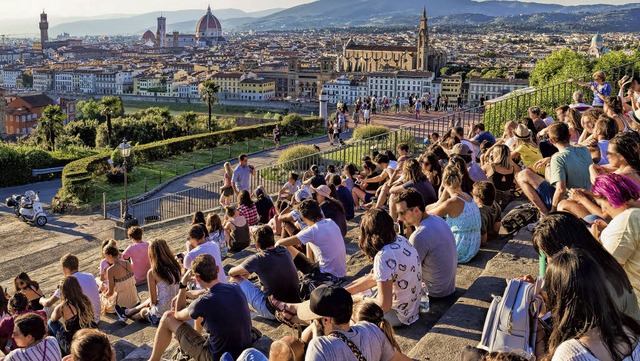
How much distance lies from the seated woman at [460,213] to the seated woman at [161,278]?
241 centimetres

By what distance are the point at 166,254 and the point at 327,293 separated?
293cm

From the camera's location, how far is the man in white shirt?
20.3 ft

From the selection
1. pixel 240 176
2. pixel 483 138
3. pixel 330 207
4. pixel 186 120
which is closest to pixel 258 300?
pixel 330 207

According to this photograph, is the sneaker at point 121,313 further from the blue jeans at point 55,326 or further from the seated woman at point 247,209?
the seated woman at point 247,209

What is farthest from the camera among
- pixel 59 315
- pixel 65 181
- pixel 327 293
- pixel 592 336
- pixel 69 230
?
pixel 65 181

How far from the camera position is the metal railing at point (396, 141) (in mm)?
14344

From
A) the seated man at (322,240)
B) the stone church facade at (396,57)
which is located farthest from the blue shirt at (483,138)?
the stone church facade at (396,57)

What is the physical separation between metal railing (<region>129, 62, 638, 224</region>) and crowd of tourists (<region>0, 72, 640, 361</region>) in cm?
539

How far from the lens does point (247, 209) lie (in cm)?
948

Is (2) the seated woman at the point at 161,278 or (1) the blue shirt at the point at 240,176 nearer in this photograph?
(2) the seated woman at the point at 161,278

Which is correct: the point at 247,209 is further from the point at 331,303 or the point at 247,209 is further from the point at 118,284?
the point at 331,303

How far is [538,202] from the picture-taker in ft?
20.9

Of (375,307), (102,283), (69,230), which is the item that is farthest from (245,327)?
(69,230)

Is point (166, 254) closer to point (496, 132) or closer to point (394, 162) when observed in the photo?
point (394, 162)
